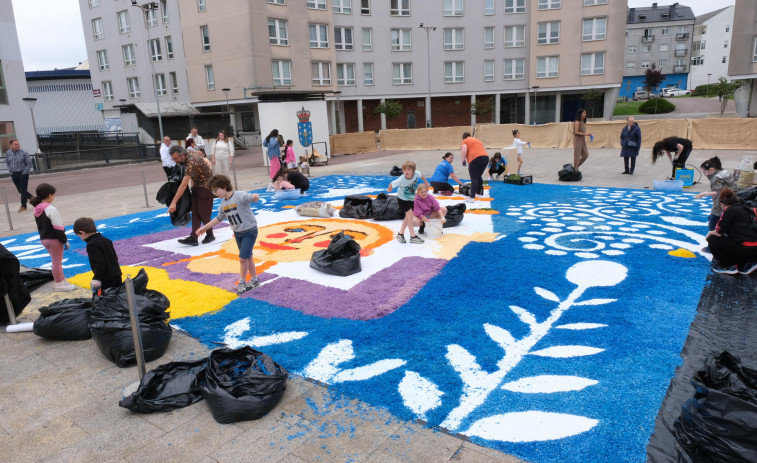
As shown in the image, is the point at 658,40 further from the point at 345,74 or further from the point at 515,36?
the point at 345,74

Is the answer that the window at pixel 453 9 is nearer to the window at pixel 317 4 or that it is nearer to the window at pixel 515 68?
the window at pixel 515 68

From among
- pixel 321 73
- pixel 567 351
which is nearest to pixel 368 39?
pixel 321 73

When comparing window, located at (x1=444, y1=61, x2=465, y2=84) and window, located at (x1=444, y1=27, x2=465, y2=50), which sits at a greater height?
window, located at (x1=444, y1=27, x2=465, y2=50)

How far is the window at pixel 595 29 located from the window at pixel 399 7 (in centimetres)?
1683

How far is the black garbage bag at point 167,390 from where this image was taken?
4.41 metres

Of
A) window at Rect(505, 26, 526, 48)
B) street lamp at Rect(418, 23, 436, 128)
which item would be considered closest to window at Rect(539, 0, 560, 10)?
window at Rect(505, 26, 526, 48)

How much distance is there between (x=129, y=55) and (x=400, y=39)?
26858 millimetres

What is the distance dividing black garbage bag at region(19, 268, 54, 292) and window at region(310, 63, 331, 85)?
40.4 meters

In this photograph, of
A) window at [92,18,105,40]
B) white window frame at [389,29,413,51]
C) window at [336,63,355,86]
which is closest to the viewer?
window at [336,63,355,86]

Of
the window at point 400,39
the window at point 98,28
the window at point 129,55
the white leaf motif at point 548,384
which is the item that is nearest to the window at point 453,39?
the window at point 400,39

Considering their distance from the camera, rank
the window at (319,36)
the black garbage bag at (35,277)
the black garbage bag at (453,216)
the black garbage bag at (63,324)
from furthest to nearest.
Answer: the window at (319,36)
the black garbage bag at (453,216)
the black garbage bag at (35,277)
the black garbage bag at (63,324)

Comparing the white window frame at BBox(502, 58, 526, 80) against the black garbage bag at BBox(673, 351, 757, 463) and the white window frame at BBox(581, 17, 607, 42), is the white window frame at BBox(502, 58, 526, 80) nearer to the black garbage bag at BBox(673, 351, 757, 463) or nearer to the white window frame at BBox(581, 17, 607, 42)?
the white window frame at BBox(581, 17, 607, 42)

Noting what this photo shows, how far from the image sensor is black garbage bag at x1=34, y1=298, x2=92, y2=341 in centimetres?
598

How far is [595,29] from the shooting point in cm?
4681
